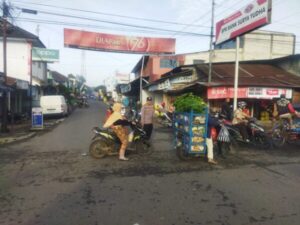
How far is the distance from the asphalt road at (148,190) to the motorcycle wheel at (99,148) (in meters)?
0.22

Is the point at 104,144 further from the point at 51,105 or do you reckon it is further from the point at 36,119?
the point at 51,105

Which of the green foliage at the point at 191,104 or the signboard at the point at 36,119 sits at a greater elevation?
the green foliage at the point at 191,104

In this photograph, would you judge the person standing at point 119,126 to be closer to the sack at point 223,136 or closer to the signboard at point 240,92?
the sack at point 223,136

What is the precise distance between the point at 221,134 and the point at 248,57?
1062 inches

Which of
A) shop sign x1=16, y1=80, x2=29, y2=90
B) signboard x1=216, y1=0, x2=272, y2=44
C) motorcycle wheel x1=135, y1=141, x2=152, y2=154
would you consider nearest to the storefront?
signboard x1=216, y1=0, x2=272, y2=44

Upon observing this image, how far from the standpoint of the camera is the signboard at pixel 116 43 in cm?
2897

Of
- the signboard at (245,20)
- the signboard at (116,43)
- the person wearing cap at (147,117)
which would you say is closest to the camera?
the person wearing cap at (147,117)

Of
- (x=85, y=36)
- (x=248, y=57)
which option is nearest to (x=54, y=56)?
(x=85, y=36)

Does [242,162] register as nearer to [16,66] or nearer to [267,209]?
[267,209]

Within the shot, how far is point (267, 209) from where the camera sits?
16.4 ft

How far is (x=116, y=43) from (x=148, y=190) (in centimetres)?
2592

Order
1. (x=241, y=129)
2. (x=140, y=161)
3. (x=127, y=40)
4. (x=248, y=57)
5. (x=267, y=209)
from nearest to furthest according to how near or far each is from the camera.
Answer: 1. (x=267, y=209)
2. (x=140, y=161)
3. (x=241, y=129)
4. (x=127, y=40)
5. (x=248, y=57)

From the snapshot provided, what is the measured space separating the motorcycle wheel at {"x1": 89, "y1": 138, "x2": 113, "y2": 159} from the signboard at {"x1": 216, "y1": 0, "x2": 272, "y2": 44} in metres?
7.87

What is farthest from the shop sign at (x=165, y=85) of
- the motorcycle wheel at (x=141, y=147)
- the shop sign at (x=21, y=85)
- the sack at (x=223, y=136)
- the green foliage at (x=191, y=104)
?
the green foliage at (x=191, y=104)
